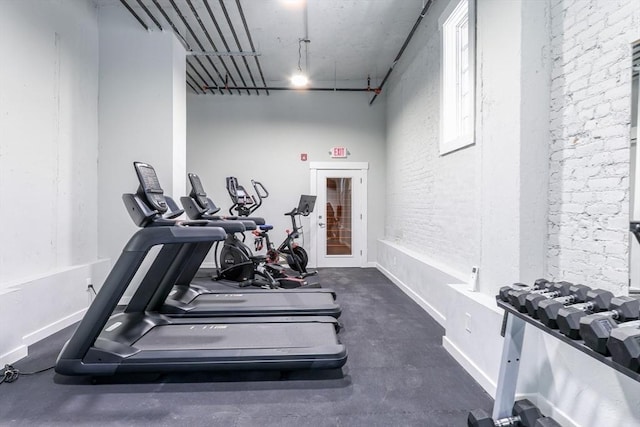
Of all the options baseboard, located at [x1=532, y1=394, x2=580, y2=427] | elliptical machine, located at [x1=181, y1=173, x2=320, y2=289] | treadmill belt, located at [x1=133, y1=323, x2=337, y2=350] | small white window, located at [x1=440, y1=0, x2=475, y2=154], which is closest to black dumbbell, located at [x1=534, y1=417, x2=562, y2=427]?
baseboard, located at [x1=532, y1=394, x2=580, y2=427]

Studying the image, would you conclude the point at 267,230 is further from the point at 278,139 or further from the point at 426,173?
the point at 426,173

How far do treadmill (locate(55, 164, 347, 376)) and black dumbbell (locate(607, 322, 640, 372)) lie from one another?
70.8 inches

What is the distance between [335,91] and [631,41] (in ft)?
18.9

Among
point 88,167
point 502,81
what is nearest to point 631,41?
point 502,81

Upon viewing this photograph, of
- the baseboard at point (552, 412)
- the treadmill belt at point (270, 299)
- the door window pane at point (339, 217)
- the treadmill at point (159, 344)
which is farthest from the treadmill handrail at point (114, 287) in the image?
the door window pane at point (339, 217)

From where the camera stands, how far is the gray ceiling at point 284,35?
4289 mm

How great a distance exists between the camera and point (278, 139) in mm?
7008

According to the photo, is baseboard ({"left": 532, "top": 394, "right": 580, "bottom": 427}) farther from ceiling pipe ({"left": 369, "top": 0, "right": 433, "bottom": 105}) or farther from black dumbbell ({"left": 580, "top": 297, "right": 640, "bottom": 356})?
ceiling pipe ({"left": 369, "top": 0, "right": 433, "bottom": 105})

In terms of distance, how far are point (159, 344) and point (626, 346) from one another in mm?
2908

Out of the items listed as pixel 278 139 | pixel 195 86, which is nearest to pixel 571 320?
pixel 278 139

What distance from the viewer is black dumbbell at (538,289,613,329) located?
1.38m

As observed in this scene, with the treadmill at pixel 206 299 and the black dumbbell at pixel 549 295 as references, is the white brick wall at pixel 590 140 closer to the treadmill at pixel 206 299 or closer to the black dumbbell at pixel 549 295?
the black dumbbell at pixel 549 295

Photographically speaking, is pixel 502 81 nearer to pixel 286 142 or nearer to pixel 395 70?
pixel 395 70

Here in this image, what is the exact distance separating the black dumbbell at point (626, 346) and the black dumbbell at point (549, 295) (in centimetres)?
38
